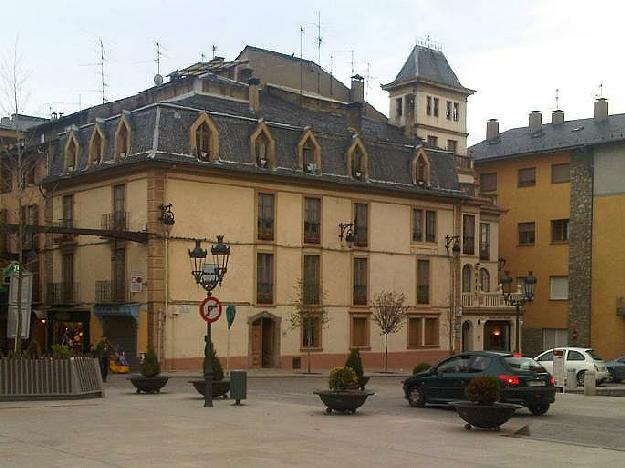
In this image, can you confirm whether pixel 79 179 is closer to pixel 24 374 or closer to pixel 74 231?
pixel 74 231

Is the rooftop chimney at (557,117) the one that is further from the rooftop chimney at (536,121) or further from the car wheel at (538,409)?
the car wheel at (538,409)

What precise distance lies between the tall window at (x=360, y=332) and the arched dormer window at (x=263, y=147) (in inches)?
350

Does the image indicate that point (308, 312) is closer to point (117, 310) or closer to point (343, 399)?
point (117, 310)

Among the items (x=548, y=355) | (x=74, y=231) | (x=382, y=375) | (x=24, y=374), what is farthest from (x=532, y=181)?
(x=24, y=374)

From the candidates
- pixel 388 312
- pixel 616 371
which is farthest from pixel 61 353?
pixel 388 312

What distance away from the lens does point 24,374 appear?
22.2 meters

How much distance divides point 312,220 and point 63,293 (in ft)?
39.1

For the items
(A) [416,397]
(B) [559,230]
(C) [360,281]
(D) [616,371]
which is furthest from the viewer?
(B) [559,230]

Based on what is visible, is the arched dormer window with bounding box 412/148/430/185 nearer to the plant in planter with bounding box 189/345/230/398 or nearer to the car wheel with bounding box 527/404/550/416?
the plant in planter with bounding box 189/345/230/398

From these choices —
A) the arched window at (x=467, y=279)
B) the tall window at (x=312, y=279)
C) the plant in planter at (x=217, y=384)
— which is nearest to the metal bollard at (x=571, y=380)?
the plant in planter at (x=217, y=384)

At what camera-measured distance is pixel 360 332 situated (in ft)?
153

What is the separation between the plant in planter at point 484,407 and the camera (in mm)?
17188

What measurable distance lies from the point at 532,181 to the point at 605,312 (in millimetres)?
9626

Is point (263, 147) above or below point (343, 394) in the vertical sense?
above
